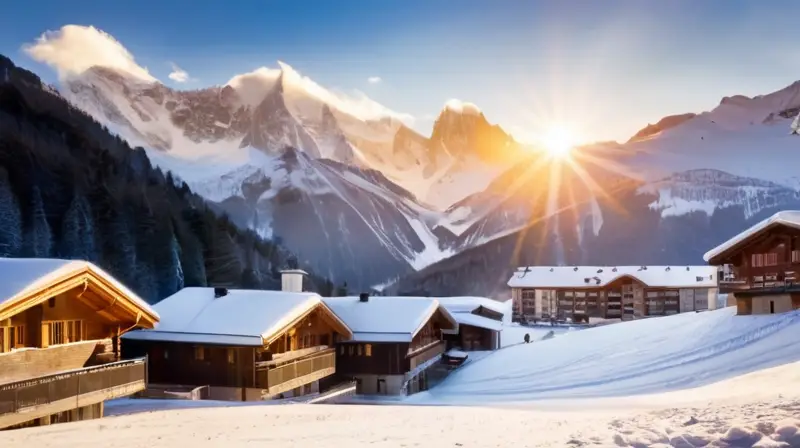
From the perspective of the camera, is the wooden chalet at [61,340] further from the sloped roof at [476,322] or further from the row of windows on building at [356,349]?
the sloped roof at [476,322]

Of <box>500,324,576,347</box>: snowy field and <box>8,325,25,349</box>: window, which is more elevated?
<box>8,325,25,349</box>: window

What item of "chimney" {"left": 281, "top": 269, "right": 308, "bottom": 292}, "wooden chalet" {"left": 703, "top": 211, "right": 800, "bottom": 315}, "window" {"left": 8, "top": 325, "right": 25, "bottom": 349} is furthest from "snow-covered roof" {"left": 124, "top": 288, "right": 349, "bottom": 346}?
"wooden chalet" {"left": 703, "top": 211, "right": 800, "bottom": 315}

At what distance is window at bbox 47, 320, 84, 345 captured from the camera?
16484 millimetres

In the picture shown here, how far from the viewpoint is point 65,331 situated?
17.0 m

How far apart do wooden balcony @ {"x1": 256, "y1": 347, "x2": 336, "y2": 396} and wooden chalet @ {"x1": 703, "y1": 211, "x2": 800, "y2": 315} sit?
71.4 feet

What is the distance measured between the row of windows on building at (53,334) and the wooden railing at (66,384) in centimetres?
144

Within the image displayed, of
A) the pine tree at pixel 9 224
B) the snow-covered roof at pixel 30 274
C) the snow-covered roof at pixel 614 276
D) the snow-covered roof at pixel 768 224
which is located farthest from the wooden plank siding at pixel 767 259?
the pine tree at pixel 9 224

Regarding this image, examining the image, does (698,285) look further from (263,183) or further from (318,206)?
(263,183)

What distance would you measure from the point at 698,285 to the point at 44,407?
64693mm

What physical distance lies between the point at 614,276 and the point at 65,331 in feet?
202

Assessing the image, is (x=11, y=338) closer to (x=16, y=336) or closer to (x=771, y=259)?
(x=16, y=336)

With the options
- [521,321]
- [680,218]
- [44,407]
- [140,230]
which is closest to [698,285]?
[521,321]

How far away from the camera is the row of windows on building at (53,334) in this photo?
48.4ft

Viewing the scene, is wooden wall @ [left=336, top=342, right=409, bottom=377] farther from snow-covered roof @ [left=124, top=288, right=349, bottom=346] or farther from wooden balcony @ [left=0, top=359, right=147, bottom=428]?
wooden balcony @ [left=0, top=359, right=147, bottom=428]
